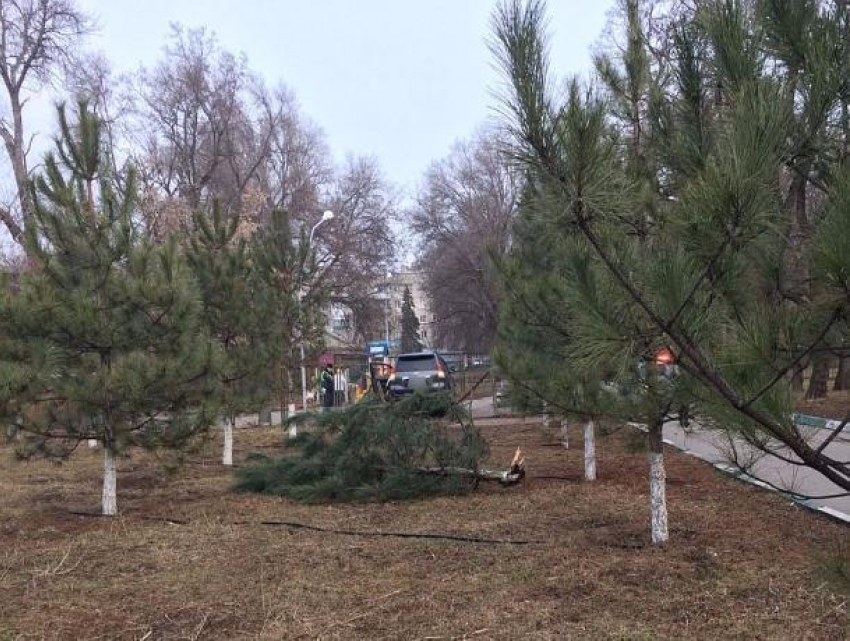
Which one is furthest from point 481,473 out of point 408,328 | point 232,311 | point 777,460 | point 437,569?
point 408,328

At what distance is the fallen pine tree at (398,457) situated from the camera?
8305 mm

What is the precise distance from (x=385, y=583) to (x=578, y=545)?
158 centimetres

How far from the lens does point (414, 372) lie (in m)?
20.4

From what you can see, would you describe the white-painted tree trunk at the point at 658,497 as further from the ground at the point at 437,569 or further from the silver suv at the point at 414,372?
the silver suv at the point at 414,372

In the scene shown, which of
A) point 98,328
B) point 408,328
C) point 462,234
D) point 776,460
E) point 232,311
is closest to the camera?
point 98,328

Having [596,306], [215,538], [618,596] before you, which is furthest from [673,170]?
[215,538]

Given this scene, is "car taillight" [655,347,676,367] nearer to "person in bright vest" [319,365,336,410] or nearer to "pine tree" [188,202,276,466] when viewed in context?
"pine tree" [188,202,276,466]

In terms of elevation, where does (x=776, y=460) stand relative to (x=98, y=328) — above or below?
below

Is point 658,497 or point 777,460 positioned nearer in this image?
point 658,497

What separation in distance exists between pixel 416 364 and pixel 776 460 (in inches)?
476

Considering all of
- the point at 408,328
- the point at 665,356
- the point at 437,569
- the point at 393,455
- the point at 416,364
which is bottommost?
the point at 437,569

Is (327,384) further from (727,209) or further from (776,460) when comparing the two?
(727,209)

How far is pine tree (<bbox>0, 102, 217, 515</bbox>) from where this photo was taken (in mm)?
6922

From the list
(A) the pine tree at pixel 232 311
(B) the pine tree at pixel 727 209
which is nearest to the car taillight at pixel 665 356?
(B) the pine tree at pixel 727 209
